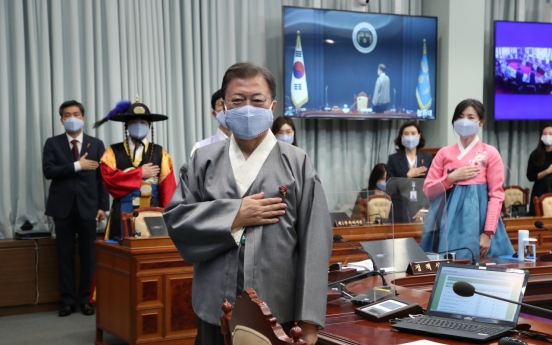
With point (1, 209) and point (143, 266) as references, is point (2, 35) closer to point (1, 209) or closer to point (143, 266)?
point (1, 209)

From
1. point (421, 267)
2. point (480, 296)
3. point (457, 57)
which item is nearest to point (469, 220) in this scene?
point (421, 267)

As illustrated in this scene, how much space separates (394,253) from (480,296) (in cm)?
85

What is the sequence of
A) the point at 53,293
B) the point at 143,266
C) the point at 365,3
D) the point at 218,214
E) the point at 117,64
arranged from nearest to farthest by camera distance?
the point at 218,214 → the point at 143,266 → the point at 53,293 → the point at 117,64 → the point at 365,3

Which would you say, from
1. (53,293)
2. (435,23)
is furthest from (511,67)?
(53,293)

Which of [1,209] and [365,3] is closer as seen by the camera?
[1,209]

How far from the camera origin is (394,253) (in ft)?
9.91

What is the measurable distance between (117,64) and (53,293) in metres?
1.99

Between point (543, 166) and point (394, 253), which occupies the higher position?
point (543, 166)

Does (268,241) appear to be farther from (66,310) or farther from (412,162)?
(412,162)

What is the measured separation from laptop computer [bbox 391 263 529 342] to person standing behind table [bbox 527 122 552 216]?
474cm

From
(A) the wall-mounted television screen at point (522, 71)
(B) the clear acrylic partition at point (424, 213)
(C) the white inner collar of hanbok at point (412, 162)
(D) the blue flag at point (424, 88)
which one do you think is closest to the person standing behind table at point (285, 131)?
(C) the white inner collar of hanbok at point (412, 162)

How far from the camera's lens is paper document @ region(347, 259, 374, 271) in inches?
121

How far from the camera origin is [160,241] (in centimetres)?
407

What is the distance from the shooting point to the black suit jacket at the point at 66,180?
5.46m
